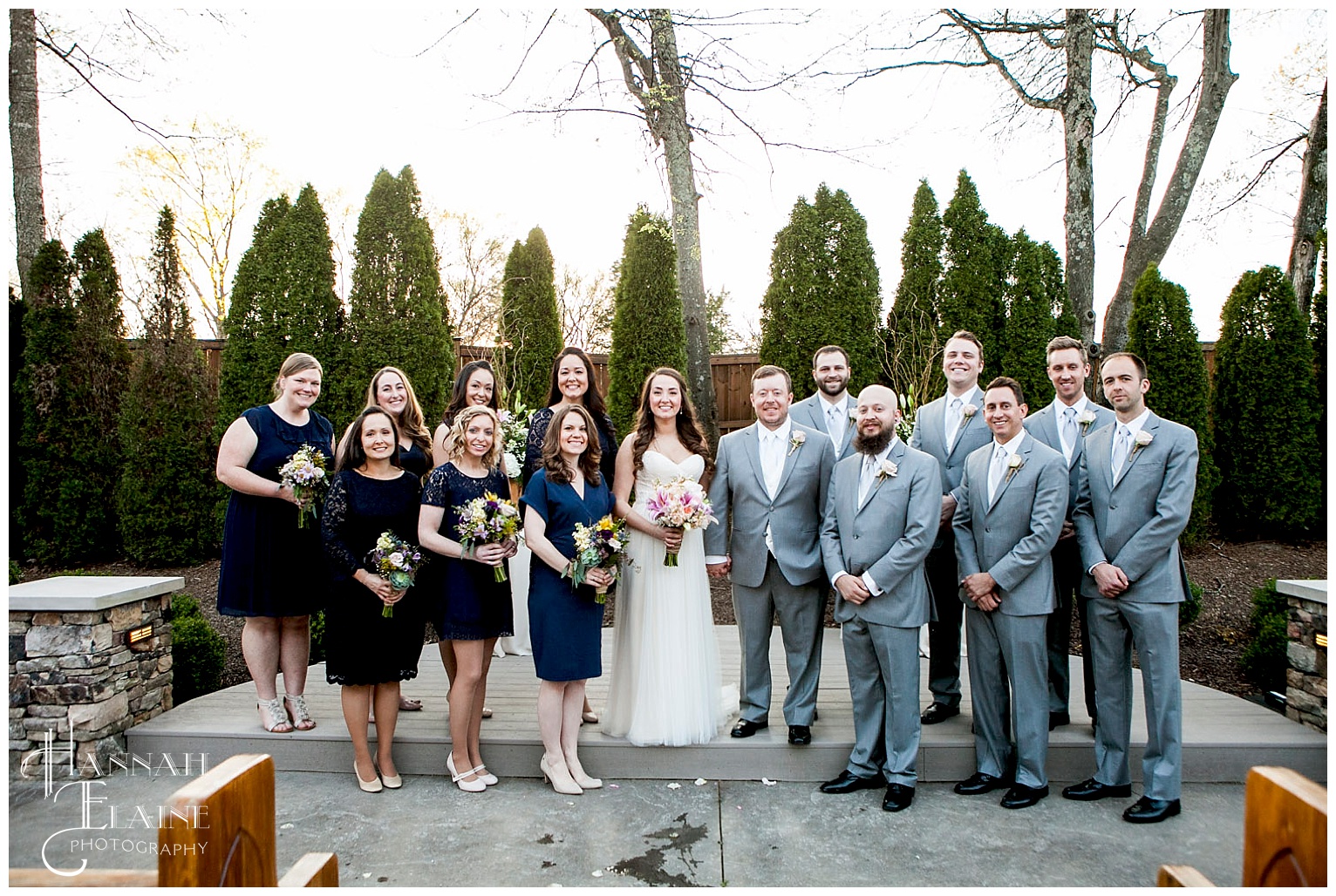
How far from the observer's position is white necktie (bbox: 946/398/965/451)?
470 cm

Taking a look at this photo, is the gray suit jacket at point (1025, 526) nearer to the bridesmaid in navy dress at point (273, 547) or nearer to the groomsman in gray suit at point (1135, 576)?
the groomsman in gray suit at point (1135, 576)

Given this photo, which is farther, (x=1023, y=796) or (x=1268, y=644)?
(x=1268, y=644)

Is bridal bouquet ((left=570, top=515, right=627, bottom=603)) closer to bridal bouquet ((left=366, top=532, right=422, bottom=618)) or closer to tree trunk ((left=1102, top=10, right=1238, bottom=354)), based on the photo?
bridal bouquet ((left=366, top=532, right=422, bottom=618))

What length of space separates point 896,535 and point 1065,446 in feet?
4.22

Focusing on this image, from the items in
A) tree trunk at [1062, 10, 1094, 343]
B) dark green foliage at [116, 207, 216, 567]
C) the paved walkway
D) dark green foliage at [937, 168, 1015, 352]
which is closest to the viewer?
the paved walkway

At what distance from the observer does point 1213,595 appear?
7.63m

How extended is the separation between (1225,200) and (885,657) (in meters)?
13.2

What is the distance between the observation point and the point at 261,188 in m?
21.1

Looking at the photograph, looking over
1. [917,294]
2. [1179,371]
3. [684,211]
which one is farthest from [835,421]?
[1179,371]

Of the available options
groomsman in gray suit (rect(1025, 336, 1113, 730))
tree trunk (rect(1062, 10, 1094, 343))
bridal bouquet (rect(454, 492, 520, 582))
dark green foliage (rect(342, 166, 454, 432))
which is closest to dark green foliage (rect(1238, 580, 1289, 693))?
groomsman in gray suit (rect(1025, 336, 1113, 730))

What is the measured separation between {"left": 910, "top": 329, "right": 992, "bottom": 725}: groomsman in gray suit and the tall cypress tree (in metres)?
9.28

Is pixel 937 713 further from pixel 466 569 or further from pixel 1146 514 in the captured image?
pixel 466 569

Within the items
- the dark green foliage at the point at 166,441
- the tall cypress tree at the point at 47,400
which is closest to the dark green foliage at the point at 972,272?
the dark green foliage at the point at 166,441

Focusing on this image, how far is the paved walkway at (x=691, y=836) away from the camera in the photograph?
339cm
